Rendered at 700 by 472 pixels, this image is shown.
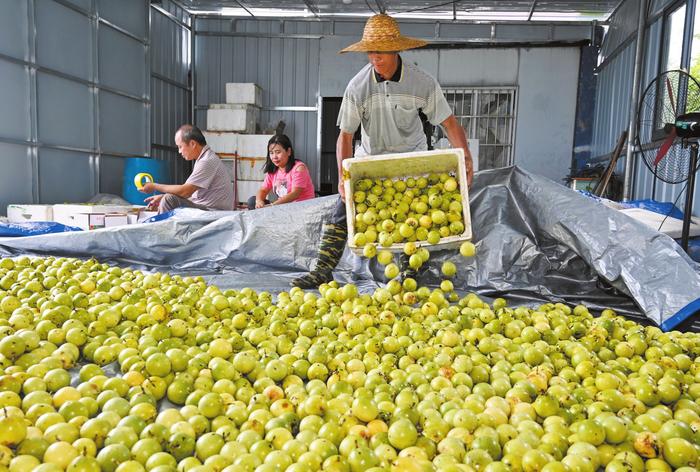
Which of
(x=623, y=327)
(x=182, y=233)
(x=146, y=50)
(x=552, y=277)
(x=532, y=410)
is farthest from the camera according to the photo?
(x=146, y=50)

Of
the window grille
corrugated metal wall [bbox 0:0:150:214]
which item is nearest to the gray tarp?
corrugated metal wall [bbox 0:0:150:214]

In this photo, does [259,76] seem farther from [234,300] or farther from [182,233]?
[234,300]

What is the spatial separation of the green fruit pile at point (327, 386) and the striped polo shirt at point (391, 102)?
154cm

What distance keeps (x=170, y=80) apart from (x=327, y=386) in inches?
450

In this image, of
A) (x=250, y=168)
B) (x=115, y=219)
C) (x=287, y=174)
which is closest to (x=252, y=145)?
Answer: (x=250, y=168)

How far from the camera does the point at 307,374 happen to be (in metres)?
2.08

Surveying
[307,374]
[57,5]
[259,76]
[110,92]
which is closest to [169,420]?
[307,374]

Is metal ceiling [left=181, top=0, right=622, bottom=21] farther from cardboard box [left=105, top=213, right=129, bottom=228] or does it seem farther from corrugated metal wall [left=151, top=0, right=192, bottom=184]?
cardboard box [left=105, top=213, right=129, bottom=228]

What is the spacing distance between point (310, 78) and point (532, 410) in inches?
454

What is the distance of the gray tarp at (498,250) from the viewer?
3.16 m

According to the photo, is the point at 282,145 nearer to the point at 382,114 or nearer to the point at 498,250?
the point at 382,114

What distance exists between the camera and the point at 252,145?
11.3m

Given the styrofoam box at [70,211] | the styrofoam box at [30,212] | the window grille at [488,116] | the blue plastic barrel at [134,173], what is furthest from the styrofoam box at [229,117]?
the styrofoam box at [30,212]

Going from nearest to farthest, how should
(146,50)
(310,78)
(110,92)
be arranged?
(110,92), (146,50), (310,78)
